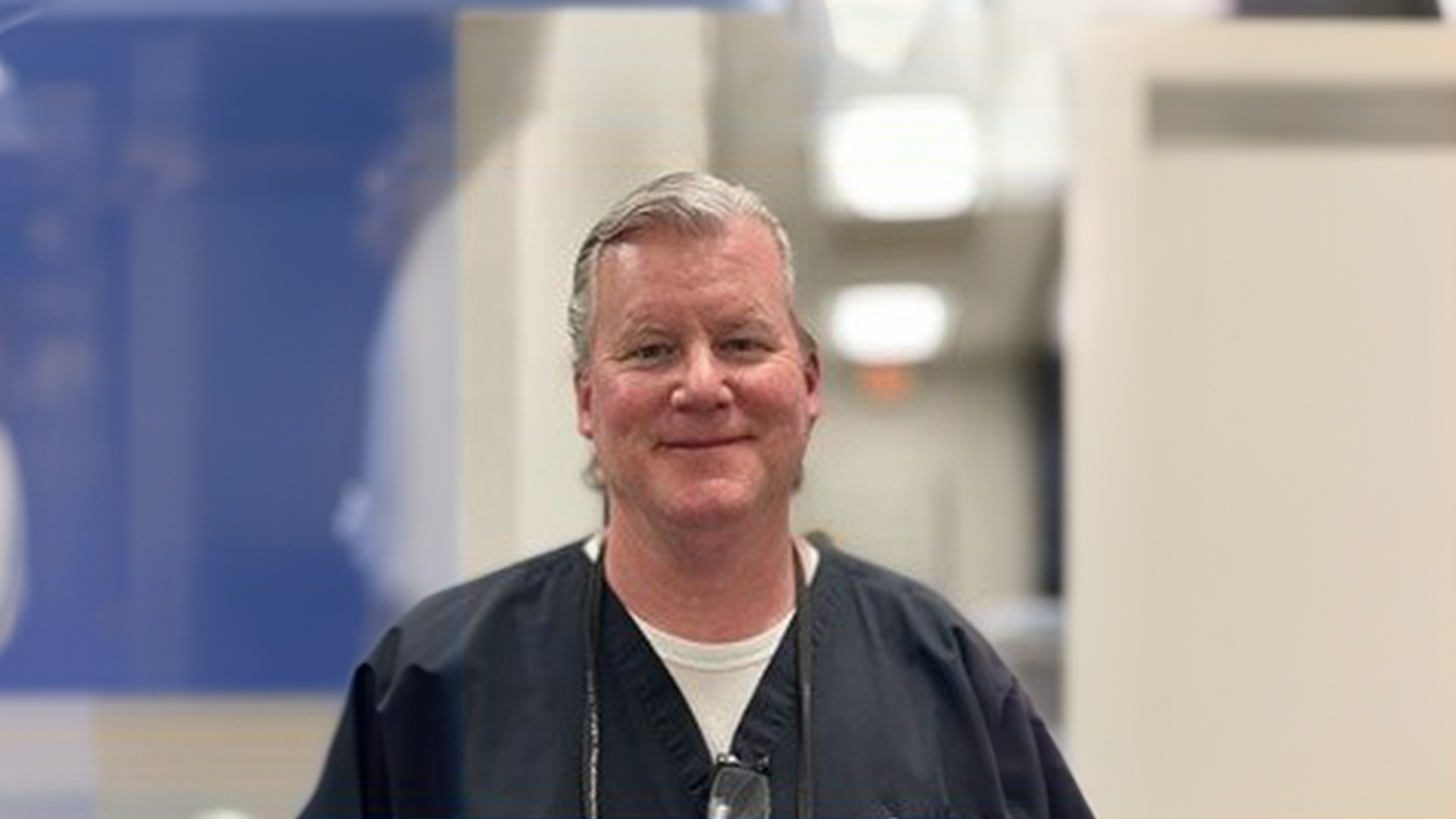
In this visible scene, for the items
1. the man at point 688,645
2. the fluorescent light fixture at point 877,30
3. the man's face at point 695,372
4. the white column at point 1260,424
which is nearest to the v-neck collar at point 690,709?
the man at point 688,645

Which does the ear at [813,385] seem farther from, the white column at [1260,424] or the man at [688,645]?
the white column at [1260,424]

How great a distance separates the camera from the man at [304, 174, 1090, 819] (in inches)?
46.0

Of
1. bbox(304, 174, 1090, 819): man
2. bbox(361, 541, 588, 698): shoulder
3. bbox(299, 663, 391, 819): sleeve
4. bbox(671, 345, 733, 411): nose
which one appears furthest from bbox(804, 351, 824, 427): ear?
bbox(299, 663, 391, 819): sleeve

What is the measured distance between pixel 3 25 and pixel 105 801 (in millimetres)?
700

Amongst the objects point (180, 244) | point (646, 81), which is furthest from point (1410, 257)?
point (180, 244)

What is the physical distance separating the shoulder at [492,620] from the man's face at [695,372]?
113 mm

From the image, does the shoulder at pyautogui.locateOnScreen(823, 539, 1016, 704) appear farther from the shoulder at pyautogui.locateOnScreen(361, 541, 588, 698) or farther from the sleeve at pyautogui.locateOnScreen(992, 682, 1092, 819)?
the shoulder at pyautogui.locateOnScreen(361, 541, 588, 698)

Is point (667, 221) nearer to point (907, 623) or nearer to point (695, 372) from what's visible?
point (695, 372)

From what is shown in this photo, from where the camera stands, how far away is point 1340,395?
57.1 inches

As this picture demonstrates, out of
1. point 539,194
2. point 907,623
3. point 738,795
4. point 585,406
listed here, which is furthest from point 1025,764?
point 539,194

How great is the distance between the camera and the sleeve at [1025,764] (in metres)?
1.28

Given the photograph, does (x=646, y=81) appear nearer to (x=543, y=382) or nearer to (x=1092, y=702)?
(x=543, y=382)

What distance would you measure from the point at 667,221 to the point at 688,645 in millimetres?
332

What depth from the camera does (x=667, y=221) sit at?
1.18 metres
